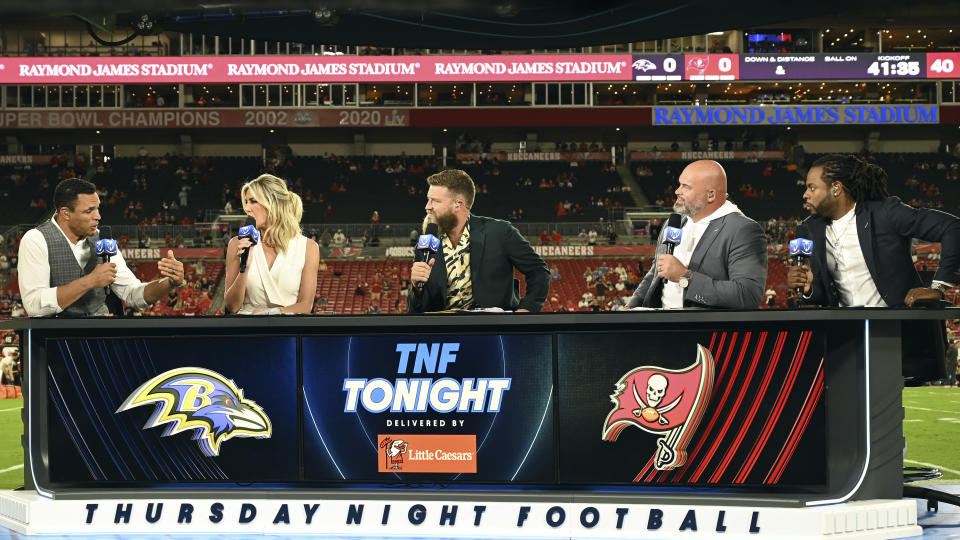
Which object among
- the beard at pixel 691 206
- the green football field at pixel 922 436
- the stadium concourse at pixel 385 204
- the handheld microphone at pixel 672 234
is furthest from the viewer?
the stadium concourse at pixel 385 204

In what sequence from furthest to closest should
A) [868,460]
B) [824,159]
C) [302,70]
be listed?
[302,70]
[824,159]
[868,460]

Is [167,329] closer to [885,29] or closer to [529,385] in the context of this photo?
[529,385]

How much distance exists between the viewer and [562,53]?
137 ft

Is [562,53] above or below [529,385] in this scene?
above

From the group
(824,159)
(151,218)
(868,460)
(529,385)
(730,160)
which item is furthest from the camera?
(730,160)

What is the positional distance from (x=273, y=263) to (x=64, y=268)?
1.18 metres

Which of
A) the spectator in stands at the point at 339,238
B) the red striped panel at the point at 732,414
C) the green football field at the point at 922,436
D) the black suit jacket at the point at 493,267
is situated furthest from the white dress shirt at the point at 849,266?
the spectator in stands at the point at 339,238

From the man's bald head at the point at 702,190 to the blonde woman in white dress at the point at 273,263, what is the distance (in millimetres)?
2130

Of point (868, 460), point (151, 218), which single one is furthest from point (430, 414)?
point (151, 218)

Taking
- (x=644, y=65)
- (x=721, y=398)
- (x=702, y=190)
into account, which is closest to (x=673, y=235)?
(x=702, y=190)

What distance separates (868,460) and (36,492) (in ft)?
14.3

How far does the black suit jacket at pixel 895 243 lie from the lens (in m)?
5.16

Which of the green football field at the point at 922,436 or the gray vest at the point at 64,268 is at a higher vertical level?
the gray vest at the point at 64,268

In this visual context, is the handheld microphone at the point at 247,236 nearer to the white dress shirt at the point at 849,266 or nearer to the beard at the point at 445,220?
the beard at the point at 445,220
